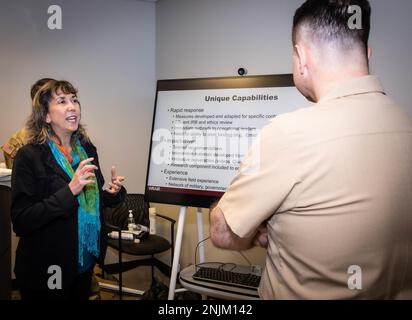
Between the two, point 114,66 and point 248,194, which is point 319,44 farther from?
point 114,66

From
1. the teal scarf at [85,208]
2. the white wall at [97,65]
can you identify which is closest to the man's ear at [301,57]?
the teal scarf at [85,208]

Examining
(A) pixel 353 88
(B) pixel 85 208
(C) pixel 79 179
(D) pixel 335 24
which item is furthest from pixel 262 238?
(B) pixel 85 208

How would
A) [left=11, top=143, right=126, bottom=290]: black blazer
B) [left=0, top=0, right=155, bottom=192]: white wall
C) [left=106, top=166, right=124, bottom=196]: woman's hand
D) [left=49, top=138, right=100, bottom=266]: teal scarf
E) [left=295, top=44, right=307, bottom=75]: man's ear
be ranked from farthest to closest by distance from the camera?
[left=0, top=0, right=155, bottom=192]: white wall < [left=106, top=166, right=124, bottom=196]: woman's hand < [left=49, top=138, right=100, bottom=266]: teal scarf < [left=11, top=143, right=126, bottom=290]: black blazer < [left=295, top=44, right=307, bottom=75]: man's ear

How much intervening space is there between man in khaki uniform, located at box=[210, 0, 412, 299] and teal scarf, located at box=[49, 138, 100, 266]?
46.2 inches

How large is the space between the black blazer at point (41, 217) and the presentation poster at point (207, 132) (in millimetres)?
695

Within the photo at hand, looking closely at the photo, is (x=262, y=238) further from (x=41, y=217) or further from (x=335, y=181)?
(x=41, y=217)

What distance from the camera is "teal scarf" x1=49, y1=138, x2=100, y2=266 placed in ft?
6.48

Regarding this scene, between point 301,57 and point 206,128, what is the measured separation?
133 centimetres

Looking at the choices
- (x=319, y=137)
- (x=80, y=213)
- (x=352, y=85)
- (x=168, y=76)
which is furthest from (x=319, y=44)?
(x=168, y=76)

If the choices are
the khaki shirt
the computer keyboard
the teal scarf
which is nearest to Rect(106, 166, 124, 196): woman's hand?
the teal scarf

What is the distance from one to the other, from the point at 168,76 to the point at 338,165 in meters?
3.41

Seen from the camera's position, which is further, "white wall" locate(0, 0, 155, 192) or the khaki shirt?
"white wall" locate(0, 0, 155, 192)

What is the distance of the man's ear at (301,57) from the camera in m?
1.06

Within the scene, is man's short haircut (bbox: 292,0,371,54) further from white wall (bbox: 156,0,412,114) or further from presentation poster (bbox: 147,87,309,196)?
white wall (bbox: 156,0,412,114)
